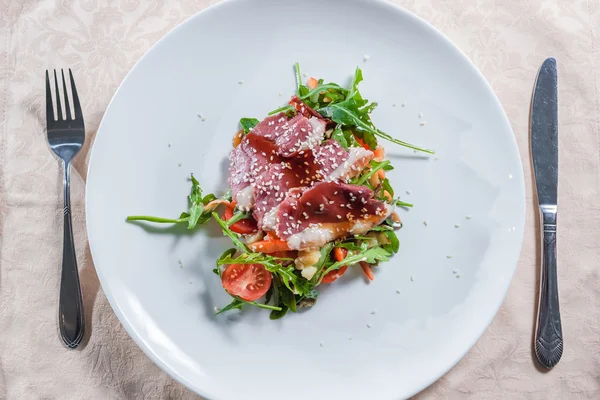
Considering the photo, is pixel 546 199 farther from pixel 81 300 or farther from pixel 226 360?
pixel 81 300

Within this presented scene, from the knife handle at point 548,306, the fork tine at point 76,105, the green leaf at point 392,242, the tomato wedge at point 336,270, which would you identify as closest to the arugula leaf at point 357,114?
the green leaf at point 392,242

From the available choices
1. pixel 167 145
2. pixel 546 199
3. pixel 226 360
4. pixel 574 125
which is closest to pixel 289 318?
pixel 226 360

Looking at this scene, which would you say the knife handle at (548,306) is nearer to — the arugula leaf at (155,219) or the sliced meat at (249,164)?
the sliced meat at (249,164)

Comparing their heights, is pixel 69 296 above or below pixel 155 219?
below

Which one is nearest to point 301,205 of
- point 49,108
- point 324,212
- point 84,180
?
point 324,212

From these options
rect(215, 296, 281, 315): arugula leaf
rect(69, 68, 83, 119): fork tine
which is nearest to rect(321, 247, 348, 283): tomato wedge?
rect(215, 296, 281, 315): arugula leaf

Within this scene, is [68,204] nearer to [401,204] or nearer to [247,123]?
[247,123]
